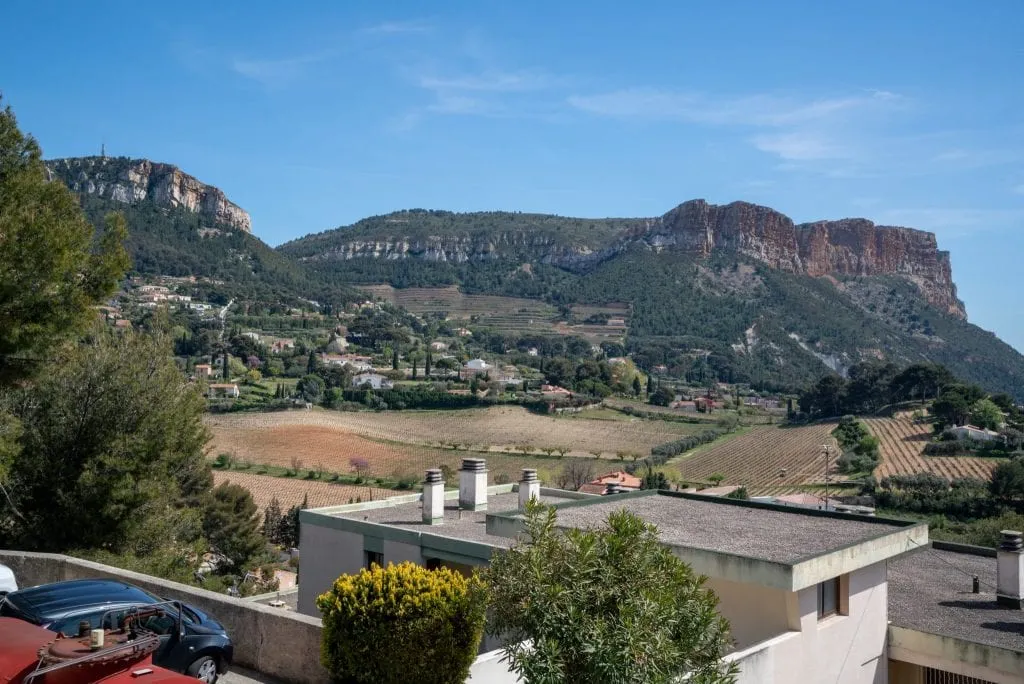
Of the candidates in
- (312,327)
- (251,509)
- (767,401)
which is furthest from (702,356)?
(251,509)

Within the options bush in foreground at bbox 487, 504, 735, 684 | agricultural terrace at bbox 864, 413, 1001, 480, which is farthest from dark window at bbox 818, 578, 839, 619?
agricultural terrace at bbox 864, 413, 1001, 480

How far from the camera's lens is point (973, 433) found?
190 ft

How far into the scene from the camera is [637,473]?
56062mm

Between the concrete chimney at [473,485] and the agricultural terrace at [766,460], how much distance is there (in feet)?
118

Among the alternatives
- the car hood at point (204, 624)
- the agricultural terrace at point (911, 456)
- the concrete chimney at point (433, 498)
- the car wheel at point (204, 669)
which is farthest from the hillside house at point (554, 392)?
the car wheel at point (204, 669)

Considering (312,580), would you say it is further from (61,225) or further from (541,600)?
(541,600)

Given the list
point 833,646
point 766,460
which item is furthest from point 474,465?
point 766,460

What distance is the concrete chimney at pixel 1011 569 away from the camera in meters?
10.5

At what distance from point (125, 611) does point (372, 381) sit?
92.8 metres

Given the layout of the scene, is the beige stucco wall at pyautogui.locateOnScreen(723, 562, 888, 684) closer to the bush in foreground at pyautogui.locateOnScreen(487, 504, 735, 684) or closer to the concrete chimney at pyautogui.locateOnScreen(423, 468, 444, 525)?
the bush in foreground at pyautogui.locateOnScreen(487, 504, 735, 684)

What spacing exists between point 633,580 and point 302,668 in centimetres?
318

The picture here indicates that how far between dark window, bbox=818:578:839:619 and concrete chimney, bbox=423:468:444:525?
6106 millimetres

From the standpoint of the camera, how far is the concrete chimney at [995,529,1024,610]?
1048cm

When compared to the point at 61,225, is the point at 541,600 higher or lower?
lower
